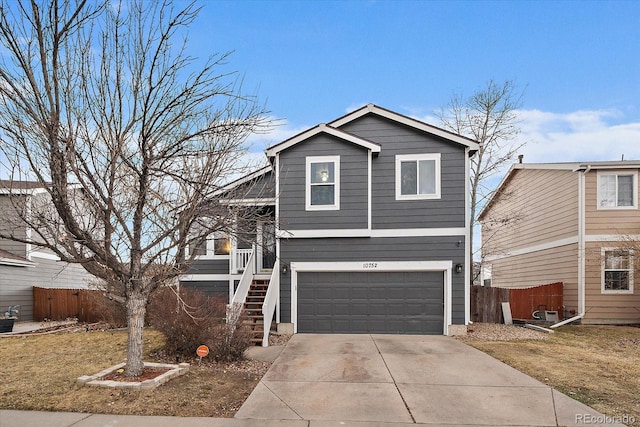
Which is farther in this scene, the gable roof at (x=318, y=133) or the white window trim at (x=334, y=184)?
the white window trim at (x=334, y=184)

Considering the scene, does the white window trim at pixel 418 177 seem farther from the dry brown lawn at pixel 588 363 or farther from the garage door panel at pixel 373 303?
the dry brown lawn at pixel 588 363

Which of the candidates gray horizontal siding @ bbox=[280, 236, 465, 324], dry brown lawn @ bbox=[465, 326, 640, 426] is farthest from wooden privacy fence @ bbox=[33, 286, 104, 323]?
dry brown lawn @ bbox=[465, 326, 640, 426]

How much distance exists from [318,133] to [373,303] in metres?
5.55

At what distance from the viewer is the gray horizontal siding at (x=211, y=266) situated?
1343cm

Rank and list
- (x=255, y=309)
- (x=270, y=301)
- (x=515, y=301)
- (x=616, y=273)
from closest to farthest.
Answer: (x=270, y=301)
(x=255, y=309)
(x=616, y=273)
(x=515, y=301)

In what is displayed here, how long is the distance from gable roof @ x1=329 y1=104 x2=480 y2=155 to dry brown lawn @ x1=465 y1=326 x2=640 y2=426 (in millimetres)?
5792

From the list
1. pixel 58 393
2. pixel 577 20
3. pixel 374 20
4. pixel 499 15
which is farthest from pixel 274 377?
pixel 577 20

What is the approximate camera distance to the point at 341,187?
11766 millimetres

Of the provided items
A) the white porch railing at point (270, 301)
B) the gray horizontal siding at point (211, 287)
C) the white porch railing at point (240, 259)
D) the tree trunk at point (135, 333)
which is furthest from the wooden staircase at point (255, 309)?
the tree trunk at point (135, 333)

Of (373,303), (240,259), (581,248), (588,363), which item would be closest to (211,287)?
(240,259)

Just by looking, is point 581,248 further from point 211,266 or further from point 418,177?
point 211,266

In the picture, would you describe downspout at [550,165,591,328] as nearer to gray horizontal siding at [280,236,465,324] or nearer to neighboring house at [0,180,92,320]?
gray horizontal siding at [280,236,465,324]

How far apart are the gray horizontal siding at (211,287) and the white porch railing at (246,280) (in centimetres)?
135

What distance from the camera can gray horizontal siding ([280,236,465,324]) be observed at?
11352 mm
